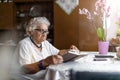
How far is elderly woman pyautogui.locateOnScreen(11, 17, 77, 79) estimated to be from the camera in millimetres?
2251

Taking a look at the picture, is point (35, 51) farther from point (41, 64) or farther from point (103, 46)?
point (103, 46)

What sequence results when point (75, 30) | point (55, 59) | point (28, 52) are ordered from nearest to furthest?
point (55, 59) → point (28, 52) → point (75, 30)

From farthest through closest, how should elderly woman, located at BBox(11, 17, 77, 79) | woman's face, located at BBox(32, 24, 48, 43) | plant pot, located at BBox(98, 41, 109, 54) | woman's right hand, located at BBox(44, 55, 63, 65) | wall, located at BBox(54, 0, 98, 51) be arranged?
1. wall, located at BBox(54, 0, 98, 51)
2. plant pot, located at BBox(98, 41, 109, 54)
3. woman's face, located at BBox(32, 24, 48, 43)
4. elderly woman, located at BBox(11, 17, 77, 79)
5. woman's right hand, located at BBox(44, 55, 63, 65)

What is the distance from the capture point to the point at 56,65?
213cm

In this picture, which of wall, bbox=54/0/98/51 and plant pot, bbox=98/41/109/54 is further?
wall, bbox=54/0/98/51

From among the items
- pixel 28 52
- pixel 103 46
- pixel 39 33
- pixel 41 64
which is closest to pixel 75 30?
pixel 103 46

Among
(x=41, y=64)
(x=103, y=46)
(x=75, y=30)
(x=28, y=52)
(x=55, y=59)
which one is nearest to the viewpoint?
(x=55, y=59)

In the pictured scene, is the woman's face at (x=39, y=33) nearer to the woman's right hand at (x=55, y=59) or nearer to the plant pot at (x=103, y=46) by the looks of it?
the woman's right hand at (x=55, y=59)

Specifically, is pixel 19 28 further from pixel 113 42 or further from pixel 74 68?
pixel 74 68

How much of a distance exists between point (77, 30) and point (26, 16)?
1.04 metres

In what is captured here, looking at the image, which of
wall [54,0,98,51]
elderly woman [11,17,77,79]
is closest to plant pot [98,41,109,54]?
elderly woman [11,17,77,79]

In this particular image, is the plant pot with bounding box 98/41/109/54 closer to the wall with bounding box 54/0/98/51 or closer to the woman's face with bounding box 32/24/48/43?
the woman's face with bounding box 32/24/48/43

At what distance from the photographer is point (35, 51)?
99.8 inches

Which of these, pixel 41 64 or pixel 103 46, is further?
pixel 103 46
